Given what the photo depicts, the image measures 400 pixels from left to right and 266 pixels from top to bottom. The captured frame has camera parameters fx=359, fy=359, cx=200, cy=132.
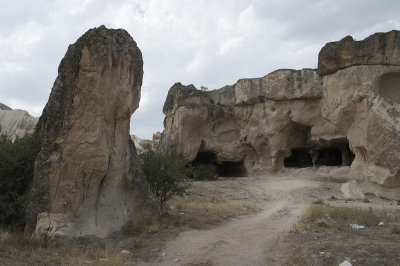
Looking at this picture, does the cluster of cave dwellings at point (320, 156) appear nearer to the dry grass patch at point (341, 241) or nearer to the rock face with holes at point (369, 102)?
the rock face with holes at point (369, 102)

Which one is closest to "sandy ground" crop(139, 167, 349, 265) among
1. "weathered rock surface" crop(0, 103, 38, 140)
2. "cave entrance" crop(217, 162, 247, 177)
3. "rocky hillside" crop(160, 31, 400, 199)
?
"rocky hillside" crop(160, 31, 400, 199)

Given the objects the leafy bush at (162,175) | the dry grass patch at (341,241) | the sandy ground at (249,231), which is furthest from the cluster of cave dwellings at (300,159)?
the leafy bush at (162,175)

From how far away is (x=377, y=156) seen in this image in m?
12.3

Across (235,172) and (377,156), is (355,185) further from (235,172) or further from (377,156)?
(235,172)

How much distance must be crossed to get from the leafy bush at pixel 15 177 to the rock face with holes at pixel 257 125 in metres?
15.5

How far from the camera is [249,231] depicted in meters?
7.82

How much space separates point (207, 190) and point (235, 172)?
10.7 m

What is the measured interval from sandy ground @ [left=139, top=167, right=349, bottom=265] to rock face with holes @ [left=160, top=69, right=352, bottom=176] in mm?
5046

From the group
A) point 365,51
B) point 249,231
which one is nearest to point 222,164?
point 365,51

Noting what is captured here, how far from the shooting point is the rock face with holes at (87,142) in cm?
639

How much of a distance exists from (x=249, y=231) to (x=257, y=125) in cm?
1537

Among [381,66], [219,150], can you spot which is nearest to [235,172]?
[219,150]

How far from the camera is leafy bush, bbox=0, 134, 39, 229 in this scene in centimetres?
682

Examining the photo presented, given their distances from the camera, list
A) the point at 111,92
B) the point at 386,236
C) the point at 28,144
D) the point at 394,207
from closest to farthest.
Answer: the point at 386,236
the point at 111,92
the point at 28,144
the point at 394,207
